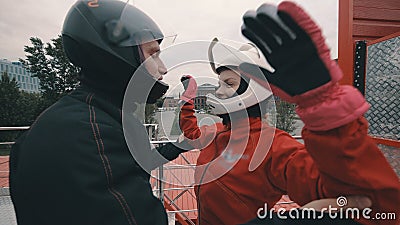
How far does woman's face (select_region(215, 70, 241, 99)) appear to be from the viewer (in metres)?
0.90

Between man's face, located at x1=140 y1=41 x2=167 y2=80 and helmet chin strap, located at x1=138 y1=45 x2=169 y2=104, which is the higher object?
man's face, located at x1=140 y1=41 x2=167 y2=80

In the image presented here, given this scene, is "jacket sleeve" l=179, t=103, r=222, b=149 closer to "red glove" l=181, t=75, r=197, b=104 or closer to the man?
"red glove" l=181, t=75, r=197, b=104

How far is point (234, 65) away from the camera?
890 mm

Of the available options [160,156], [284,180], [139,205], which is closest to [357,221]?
[284,180]

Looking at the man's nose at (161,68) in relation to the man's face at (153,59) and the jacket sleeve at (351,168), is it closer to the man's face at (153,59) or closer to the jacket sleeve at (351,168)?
the man's face at (153,59)

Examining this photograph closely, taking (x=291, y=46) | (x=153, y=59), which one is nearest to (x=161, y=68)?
(x=153, y=59)

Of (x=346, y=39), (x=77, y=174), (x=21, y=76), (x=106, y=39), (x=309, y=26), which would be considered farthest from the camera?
(x=21, y=76)

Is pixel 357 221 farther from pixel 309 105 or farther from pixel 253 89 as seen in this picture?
pixel 253 89

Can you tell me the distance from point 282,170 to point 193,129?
54 cm

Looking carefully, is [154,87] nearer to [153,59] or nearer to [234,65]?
[153,59]

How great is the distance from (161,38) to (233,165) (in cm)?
45

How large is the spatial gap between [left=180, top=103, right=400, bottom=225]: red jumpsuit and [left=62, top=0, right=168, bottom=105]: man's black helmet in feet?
1.34

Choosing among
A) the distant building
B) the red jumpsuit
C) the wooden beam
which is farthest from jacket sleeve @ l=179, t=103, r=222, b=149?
the distant building

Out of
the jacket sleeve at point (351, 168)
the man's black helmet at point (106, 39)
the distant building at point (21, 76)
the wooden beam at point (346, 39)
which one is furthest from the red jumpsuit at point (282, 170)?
the distant building at point (21, 76)
